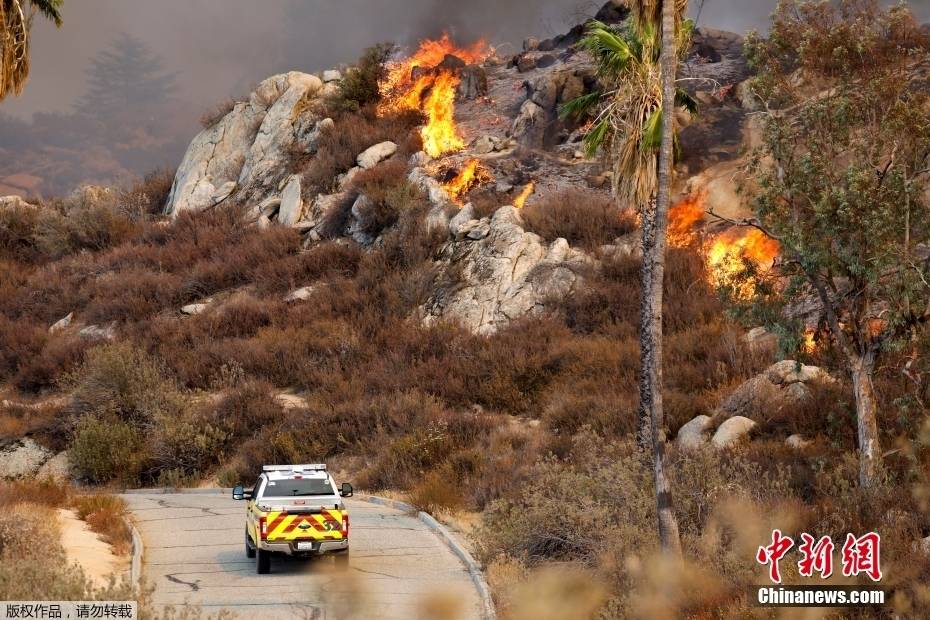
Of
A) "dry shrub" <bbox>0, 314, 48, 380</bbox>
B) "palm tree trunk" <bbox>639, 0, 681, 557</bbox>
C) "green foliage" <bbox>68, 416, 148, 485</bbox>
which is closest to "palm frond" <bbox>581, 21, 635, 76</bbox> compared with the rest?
"palm tree trunk" <bbox>639, 0, 681, 557</bbox>

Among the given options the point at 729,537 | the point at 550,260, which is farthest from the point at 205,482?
the point at 729,537

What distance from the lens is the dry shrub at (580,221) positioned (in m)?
34.8

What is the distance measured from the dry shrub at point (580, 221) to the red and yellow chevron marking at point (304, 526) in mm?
22478

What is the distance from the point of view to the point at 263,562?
13547 millimetres

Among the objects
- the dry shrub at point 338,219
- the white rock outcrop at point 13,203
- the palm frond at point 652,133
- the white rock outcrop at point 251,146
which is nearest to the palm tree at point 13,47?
the palm frond at point 652,133

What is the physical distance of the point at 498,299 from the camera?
32531 mm

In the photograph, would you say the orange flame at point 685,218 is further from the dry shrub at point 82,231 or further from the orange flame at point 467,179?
the dry shrub at point 82,231

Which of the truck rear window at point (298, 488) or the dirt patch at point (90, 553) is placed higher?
the truck rear window at point (298, 488)

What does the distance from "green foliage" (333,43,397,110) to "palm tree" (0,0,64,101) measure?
28.6 m

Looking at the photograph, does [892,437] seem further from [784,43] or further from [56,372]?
[56,372]

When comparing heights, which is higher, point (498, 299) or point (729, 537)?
point (498, 299)

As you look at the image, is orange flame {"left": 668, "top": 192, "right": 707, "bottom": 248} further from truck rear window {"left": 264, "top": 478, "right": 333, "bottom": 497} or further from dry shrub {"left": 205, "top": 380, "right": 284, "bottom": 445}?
truck rear window {"left": 264, "top": 478, "right": 333, "bottom": 497}

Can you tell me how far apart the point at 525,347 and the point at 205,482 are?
10.9m

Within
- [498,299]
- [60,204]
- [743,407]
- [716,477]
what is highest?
[60,204]
